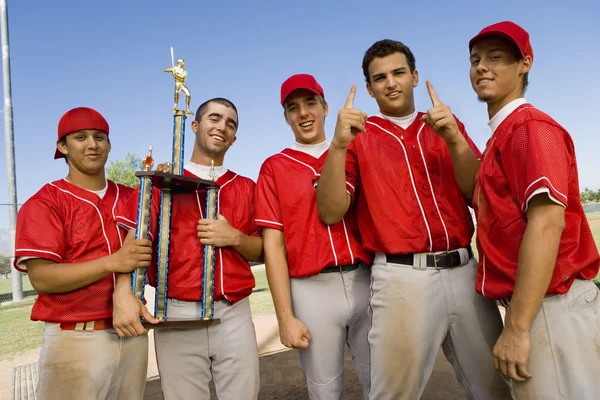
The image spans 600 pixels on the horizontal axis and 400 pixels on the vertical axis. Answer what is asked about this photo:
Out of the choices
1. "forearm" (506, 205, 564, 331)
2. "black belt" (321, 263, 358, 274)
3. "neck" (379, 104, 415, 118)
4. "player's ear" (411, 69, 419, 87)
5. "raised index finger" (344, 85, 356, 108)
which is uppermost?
"player's ear" (411, 69, 419, 87)

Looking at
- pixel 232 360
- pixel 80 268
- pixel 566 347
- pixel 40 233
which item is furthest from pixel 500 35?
pixel 40 233

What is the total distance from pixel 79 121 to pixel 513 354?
2.59 metres

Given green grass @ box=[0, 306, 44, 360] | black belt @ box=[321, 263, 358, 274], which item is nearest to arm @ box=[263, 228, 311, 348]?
black belt @ box=[321, 263, 358, 274]

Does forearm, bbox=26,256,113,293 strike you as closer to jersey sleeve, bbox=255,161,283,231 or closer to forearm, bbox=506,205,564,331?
jersey sleeve, bbox=255,161,283,231

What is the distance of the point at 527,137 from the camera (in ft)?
5.80

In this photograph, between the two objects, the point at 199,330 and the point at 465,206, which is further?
the point at 199,330

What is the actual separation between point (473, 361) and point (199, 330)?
5.04 ft

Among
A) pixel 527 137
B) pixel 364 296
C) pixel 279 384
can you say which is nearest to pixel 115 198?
pixel 364 296

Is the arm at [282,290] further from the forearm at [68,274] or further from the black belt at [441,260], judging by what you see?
the forearm at [68,274]

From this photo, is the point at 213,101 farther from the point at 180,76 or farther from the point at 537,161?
the point at 537,161

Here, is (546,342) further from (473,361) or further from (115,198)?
(115,198)

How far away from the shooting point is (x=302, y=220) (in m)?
2.63

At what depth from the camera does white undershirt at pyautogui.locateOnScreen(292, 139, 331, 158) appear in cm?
280

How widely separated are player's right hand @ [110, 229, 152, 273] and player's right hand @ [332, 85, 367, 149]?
117 centimetres
